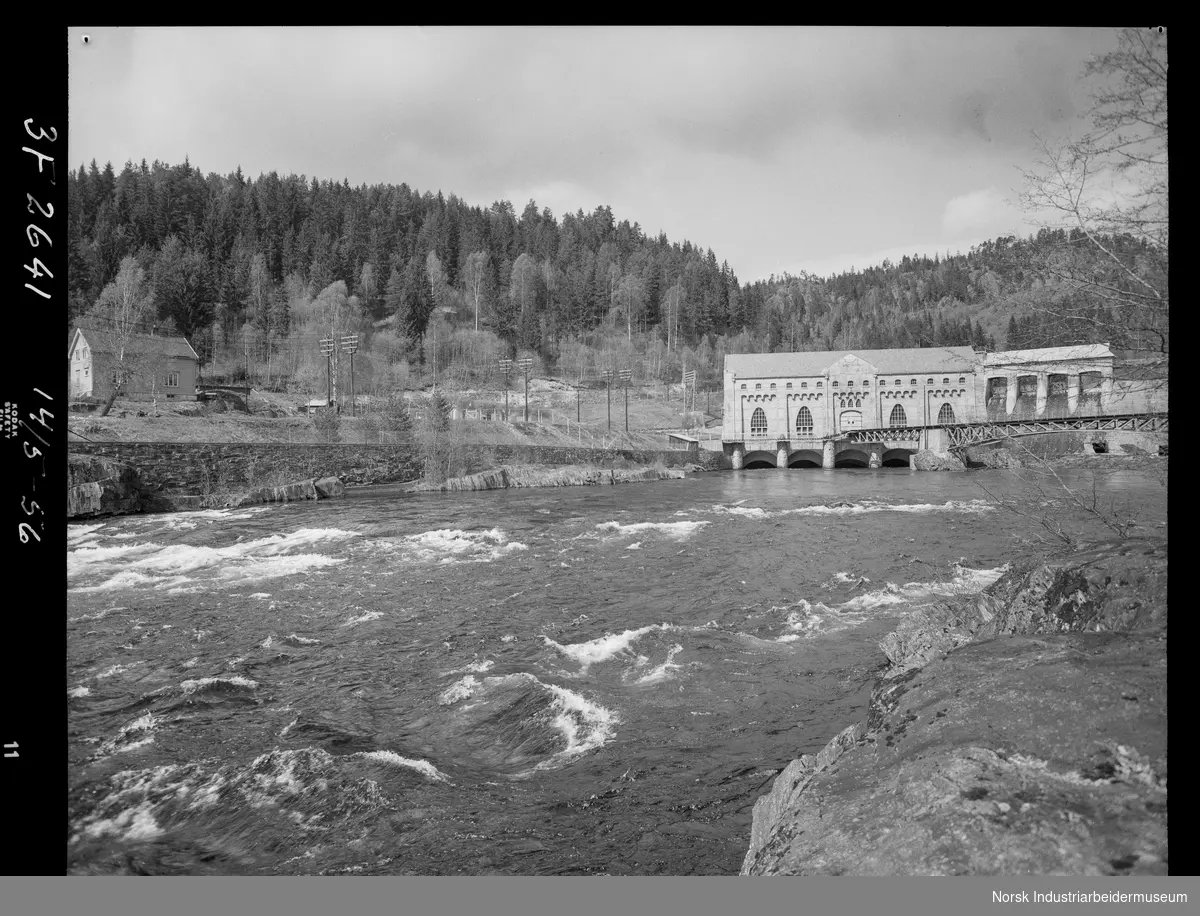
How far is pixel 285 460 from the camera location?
16.4m

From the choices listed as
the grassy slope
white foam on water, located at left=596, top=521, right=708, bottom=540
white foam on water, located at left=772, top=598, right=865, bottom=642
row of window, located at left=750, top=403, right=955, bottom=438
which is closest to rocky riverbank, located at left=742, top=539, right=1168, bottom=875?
white foam on water, located at left=772, top=598, right=865, bottom=642

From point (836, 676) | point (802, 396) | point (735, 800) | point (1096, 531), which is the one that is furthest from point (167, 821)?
point (802, 396)

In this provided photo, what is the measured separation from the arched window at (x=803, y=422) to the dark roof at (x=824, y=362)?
1.55 metres

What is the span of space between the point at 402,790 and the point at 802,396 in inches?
982

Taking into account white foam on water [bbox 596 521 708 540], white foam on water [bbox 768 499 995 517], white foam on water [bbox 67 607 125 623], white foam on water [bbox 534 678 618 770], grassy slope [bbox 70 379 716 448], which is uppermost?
grassy slope [bbox 70 379 716 448]

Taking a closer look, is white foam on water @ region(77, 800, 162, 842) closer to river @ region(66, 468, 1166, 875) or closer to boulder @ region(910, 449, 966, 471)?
river @ region(66, 468, 1166, 875)

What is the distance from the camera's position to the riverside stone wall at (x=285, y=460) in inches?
471

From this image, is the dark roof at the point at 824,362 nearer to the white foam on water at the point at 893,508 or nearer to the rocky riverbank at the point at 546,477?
the white foam on water at the point at 893,508

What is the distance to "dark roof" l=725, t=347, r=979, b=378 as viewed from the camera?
19192 millimetres

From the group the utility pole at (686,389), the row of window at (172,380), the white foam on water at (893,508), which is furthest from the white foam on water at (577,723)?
the utility pole at (686,389)

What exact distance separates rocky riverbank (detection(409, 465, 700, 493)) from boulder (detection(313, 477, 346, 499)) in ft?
5.84

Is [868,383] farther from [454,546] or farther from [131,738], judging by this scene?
[131,738]

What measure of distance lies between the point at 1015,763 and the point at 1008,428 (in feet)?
31.0
